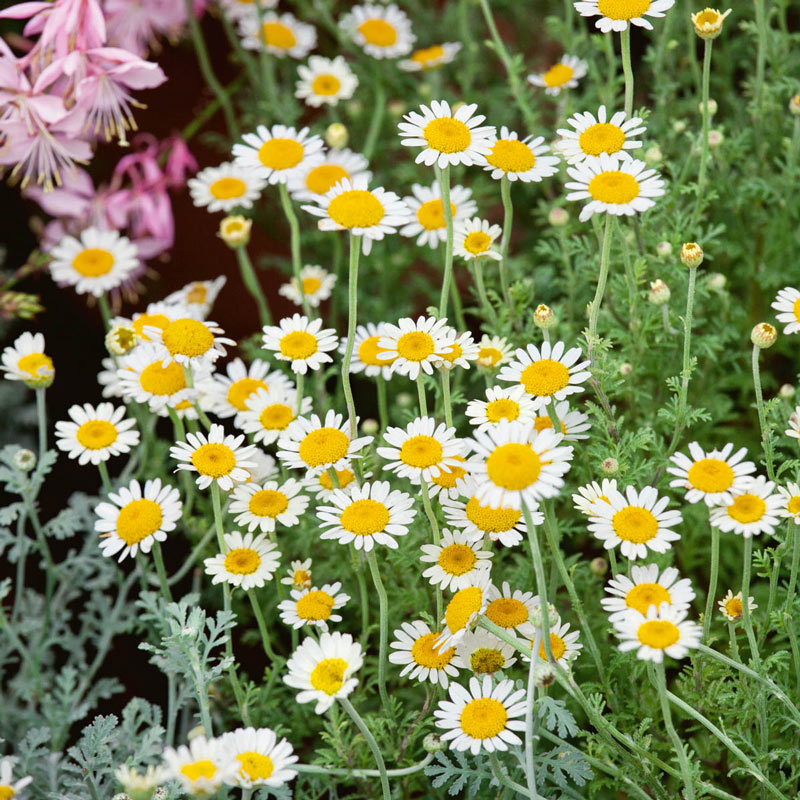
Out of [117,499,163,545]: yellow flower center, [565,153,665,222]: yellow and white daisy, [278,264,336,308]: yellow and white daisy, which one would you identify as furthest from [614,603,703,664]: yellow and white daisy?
[278,264,336,308]: yellow and white daisy

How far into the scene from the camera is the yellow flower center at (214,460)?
35.1 inches

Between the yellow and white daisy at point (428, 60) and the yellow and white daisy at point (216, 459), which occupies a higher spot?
the yellow and white daisy at point (428, 60)

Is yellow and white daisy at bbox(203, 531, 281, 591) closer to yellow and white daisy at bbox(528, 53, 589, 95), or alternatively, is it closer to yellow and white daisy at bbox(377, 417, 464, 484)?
yellow and white daisy at bbox(377, 417, 464, 484)

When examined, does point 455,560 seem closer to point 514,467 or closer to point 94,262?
point 514,467

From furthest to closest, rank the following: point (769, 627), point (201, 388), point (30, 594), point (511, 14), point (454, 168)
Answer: point (511, 14), point (454, 168), point (30, 594), point (201, 388), point (769, 627)

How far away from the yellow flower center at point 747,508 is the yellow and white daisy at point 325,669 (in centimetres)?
31

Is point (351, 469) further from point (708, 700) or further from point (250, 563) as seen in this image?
point (708, 700)

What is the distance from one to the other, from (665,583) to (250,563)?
0.37 meters

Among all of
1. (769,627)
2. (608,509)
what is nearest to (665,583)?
(608,509)

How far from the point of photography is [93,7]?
1148mm

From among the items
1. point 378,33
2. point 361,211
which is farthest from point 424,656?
point 378,33

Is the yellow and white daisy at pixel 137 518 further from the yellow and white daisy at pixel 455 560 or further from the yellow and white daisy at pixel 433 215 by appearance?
the yellow and white daisy at pixel 433 215

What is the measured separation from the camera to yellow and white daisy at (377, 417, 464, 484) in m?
0.85

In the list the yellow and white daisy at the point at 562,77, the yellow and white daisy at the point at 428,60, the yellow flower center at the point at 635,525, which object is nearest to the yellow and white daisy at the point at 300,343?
the yellow flower center at the point at 635,525
